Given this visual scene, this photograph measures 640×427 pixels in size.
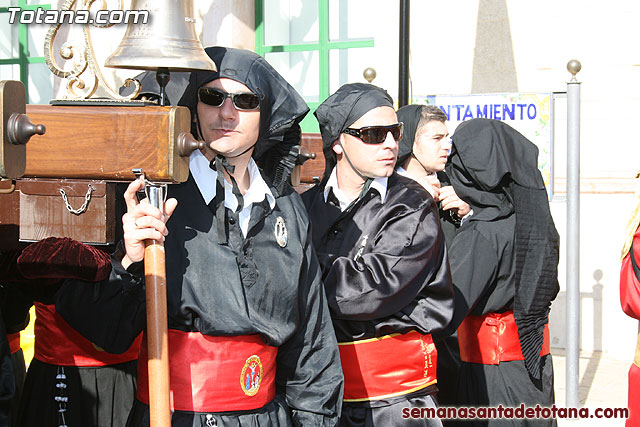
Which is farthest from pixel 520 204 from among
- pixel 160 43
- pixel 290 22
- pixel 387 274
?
pixel 290 22

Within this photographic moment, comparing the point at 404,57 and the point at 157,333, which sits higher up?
the point at 404,57

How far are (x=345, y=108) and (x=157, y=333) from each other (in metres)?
1.75

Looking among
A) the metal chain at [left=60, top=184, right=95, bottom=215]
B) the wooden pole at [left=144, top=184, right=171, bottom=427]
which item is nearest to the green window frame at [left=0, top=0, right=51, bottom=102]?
the metal chain at [left=60, top=184, right=95, bottom=215]

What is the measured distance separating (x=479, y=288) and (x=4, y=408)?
2487 mm

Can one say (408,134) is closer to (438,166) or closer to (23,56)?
(438,166)

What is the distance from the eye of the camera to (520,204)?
15.4 feet

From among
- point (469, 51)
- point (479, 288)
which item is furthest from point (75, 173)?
point (469, 51)

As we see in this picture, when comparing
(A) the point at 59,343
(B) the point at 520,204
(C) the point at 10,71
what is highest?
(C) the point at 10,71

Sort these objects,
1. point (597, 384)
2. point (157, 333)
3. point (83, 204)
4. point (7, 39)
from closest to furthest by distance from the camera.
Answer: point (157, 333)
point (83, 204)
point (597, 384)
point (7, 39)

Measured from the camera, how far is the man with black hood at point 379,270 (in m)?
3.46

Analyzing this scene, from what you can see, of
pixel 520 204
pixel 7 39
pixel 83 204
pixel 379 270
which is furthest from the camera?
pixel 7 39

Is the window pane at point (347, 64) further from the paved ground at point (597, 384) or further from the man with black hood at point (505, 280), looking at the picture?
the man with black hood at point (505, 280)

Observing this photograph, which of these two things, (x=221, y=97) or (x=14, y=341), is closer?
(x=221, y=97)

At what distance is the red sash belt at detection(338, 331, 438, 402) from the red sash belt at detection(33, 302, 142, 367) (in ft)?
3.53
